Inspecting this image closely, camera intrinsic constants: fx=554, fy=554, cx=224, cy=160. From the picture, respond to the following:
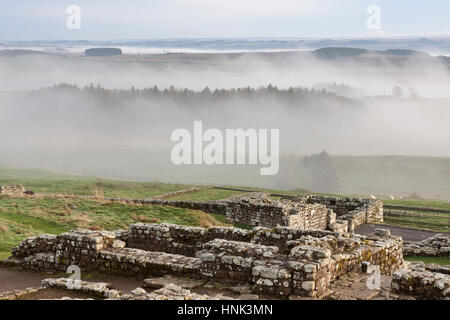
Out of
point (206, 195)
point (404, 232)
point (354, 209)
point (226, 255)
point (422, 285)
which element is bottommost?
point (404, 232)

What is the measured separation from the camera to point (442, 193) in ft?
247

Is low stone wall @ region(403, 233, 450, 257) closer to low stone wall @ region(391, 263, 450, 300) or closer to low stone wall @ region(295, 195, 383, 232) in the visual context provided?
low stone wall @ region(295, 195, 383, 232)

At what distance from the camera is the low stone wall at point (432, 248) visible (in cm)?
2528

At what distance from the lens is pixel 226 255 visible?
46.9 ft

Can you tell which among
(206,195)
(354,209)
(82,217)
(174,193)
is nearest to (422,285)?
(82,217)

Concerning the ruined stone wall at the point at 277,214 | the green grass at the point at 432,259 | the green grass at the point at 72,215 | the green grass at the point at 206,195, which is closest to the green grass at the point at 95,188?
the green grass at the point at 206,195

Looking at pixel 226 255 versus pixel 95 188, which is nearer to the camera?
pixel 226 255

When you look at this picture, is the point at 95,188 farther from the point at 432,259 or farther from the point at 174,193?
the point at 432,259

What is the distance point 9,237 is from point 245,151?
96.6 metres

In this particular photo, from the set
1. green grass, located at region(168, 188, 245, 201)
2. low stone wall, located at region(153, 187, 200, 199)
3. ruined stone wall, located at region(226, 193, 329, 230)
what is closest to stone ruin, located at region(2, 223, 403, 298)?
ruined stone wall, located at region(226, 193, 329, 230)

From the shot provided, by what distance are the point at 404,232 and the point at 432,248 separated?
6.44 metres

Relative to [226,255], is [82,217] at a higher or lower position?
lower

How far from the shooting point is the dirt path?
30536 millimetres
